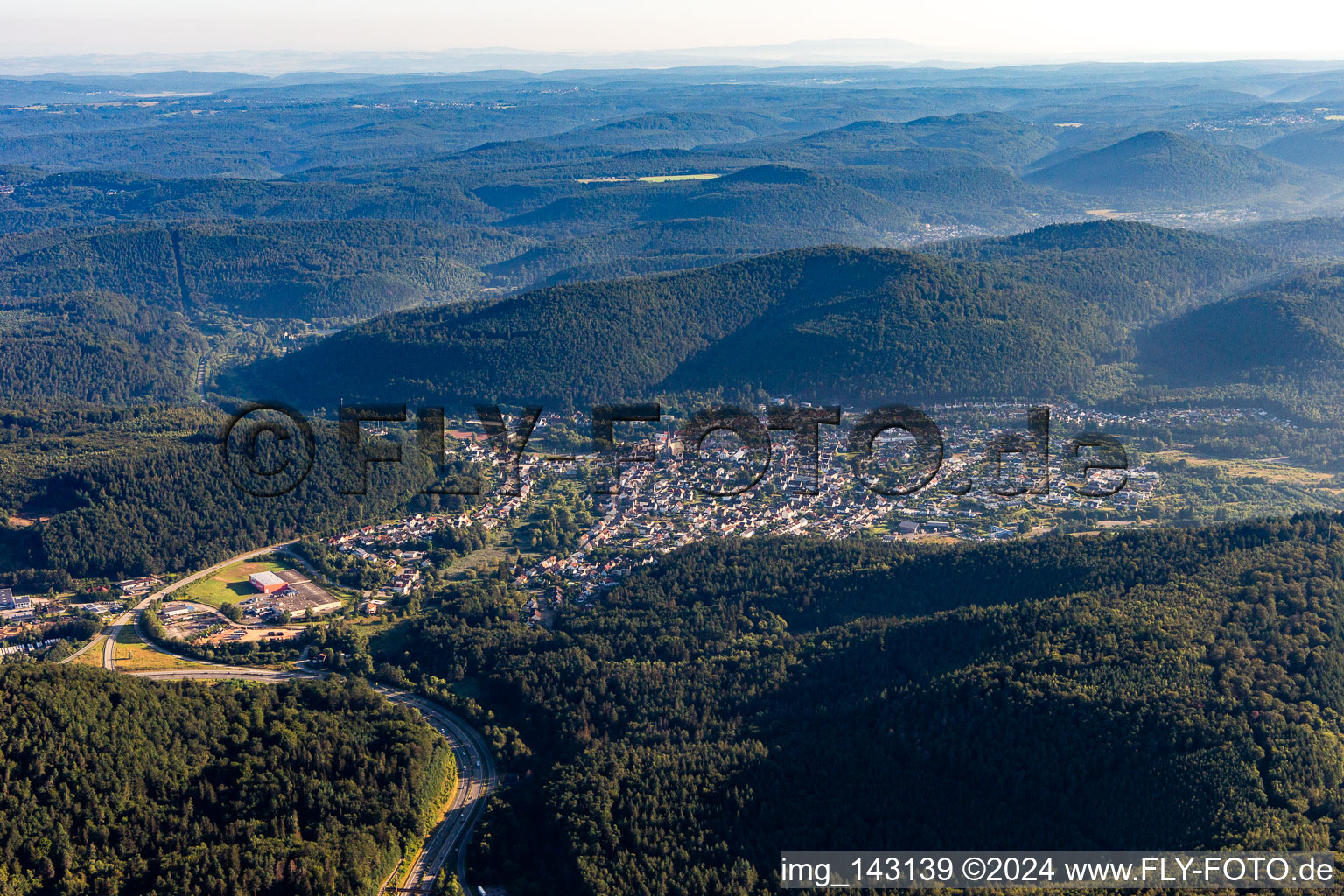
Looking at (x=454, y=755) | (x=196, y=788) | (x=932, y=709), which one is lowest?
(x=454, y=755)

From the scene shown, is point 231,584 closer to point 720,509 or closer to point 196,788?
point 196,788

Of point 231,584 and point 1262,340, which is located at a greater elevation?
point 1262,340

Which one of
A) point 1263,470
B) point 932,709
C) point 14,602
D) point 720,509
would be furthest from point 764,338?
point 932,709

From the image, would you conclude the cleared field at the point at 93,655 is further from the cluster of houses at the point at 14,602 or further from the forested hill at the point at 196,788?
the forested hill at the point at 196,788

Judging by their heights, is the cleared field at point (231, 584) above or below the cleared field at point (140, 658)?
below

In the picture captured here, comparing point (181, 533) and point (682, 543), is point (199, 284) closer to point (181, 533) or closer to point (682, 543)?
point (181, 533)

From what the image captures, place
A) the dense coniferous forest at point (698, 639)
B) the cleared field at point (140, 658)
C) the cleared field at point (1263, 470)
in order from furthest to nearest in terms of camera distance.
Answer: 1. the cleared field at point (1263, 470)
2. the cleared field at point (140, 658)
3. the dense coniferous forest at point (698, 639)

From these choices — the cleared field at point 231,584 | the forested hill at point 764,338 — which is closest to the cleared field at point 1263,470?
the forested hill at point 764,338

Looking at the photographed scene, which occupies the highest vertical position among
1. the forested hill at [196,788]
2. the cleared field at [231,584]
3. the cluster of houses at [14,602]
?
the forested hill at [196,788]
